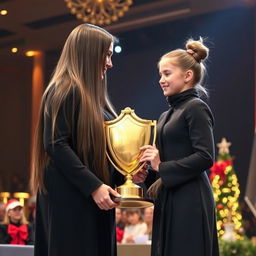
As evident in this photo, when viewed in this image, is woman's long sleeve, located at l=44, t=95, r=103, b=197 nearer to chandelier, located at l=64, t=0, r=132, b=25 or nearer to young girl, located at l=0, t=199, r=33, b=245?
young girl, located at l=0, t=199, r=33, b=245

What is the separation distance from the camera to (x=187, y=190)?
2.60 m

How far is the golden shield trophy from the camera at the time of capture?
2688mm

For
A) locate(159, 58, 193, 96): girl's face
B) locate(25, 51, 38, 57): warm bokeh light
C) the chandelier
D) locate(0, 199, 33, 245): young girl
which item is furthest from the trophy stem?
locate(25, 51, 38, 57): warm bokeh light

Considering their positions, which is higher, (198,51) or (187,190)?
(198,51)

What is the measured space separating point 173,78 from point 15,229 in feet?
15.9

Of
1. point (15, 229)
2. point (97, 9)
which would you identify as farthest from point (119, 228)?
point (97, 9)

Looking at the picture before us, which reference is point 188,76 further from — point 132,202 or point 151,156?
point 132,202

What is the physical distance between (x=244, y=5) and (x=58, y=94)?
10421 millimetres

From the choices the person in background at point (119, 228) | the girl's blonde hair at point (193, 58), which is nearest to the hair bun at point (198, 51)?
the girl's blonde hair at point (193, 58)

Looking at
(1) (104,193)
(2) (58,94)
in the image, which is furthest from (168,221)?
(2) (58,94)

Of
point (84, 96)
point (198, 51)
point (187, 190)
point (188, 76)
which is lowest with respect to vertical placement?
point (187, 190)

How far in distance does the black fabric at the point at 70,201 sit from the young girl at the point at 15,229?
4589mm

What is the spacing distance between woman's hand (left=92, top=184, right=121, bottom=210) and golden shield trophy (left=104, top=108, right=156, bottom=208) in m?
0.13

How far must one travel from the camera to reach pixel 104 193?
99.0 inches
